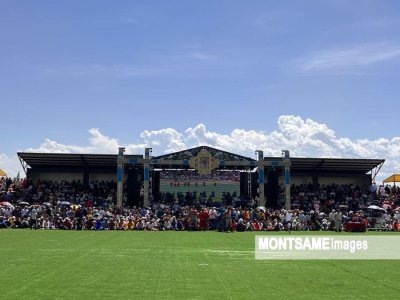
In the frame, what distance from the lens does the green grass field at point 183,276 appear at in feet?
31.3

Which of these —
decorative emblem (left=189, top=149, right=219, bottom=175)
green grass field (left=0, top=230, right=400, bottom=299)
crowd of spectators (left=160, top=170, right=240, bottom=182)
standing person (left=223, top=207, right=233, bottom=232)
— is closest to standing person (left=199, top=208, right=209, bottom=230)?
standing person (left=223, top=207, right=233, bottom=232)

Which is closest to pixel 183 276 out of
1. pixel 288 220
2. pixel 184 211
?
pixel 288 220

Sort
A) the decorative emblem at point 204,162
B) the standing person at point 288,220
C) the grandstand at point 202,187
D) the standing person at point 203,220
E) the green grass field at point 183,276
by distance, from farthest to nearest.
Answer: the grandstand at point 202,187 → the decorative emblem at point 204,162 → the standing person at point 288,220 → the standing person at point 203,220 → the green grass field at point 183,276

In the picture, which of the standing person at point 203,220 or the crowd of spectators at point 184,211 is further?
the crowd of spectators at point 184,211

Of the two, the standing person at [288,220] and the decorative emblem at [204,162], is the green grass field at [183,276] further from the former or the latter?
the decorative emblem at [204,162]

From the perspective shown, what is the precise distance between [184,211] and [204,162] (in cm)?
722

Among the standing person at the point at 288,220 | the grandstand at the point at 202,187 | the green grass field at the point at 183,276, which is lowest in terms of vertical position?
the green grass field at the point at 183,276

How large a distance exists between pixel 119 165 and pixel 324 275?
113 feet

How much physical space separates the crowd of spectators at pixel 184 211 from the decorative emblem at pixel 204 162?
2.33m

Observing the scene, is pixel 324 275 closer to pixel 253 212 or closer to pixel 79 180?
pixel 253 212

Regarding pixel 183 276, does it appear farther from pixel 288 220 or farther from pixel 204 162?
pixel 204 162

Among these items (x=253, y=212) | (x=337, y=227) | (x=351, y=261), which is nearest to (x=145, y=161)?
(x=253, y=212)

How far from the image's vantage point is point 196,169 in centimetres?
4531

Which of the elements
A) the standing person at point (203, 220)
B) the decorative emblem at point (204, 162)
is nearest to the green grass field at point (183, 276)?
the standing person at point (203, 220)
